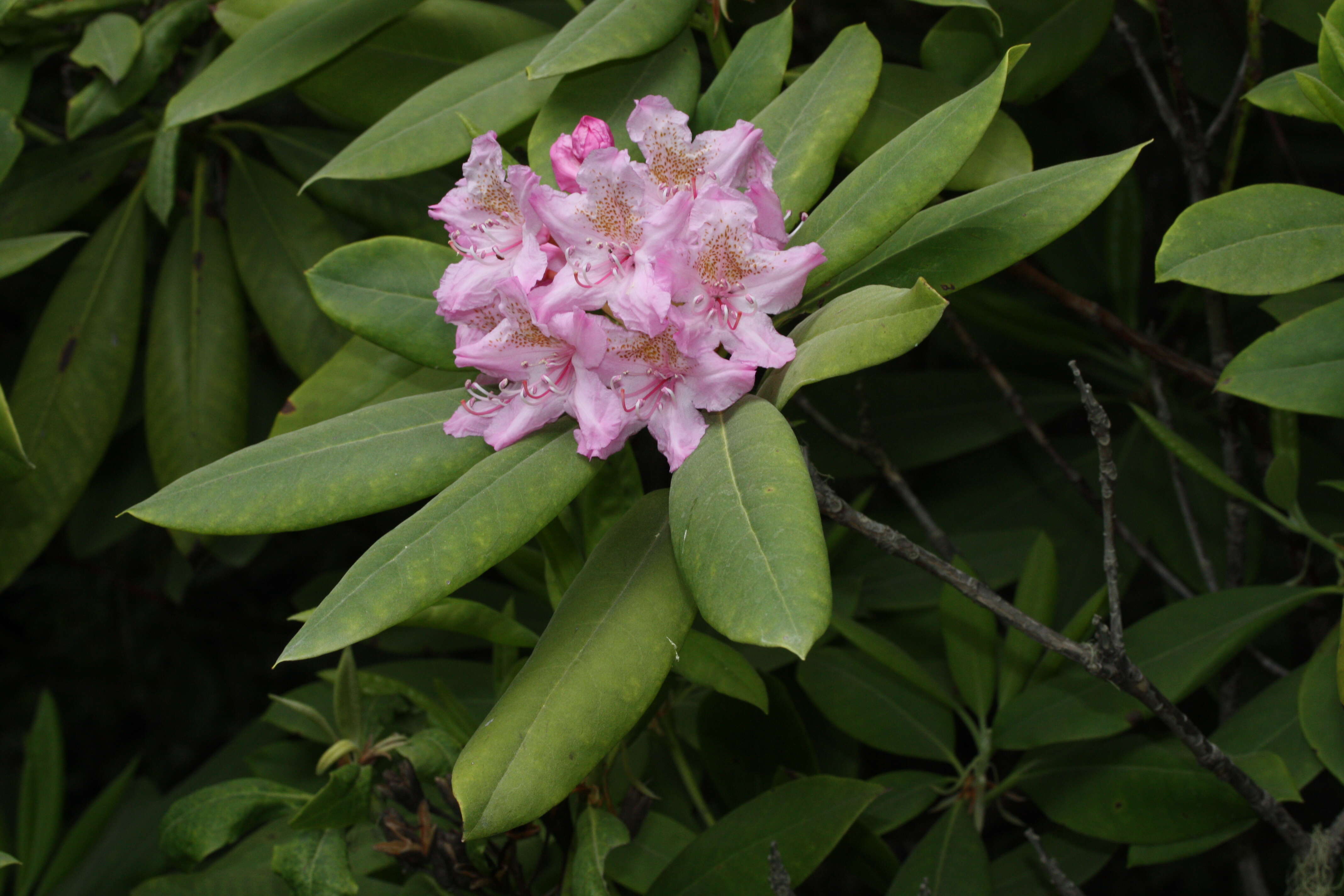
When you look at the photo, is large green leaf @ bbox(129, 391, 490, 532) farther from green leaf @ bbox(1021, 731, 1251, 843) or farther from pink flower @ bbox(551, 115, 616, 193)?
green leaf @ bbox(1021, 731, 1251, 843)

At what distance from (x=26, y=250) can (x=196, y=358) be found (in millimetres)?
297

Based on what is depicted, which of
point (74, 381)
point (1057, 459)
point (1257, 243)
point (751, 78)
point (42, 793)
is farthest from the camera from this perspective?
point (42, 793)

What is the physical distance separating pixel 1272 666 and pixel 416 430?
1.22 metres

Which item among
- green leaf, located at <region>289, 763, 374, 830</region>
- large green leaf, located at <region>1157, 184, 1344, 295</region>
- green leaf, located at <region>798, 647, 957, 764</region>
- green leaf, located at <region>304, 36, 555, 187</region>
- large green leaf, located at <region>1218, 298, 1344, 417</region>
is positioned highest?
green leaf, located at <region>304, 36, 555, 187</region>

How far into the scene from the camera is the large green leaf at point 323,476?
35.3 inches

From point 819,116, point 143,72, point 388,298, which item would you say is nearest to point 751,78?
point 819,116

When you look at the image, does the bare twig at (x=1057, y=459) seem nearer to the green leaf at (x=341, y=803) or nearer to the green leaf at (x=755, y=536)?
the green leaf at (x=755, y=536)

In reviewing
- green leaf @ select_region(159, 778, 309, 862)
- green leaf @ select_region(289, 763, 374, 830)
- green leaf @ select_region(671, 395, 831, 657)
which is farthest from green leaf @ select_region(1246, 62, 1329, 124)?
green leaf @ select_region(159, 778, 309, 862)

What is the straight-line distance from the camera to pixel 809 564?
0.70 meters

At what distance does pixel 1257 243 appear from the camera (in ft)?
3.25

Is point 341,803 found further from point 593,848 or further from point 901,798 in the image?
point 901,798

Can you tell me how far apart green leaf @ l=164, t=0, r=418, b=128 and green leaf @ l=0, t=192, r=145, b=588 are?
0.49 m

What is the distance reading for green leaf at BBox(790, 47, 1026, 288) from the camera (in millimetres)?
883

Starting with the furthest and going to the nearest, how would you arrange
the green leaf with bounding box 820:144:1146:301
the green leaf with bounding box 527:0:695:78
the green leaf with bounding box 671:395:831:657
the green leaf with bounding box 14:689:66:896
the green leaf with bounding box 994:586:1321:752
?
the green leaf with bounding box 14:689:66:896
the green leaf with bounding box 994:586:1321:752
the green leaf with bounding box 527:0:695:78
the green leaf with bounding box 820:144:1146:301
the green leaf with bounding box 671:395:831:657
